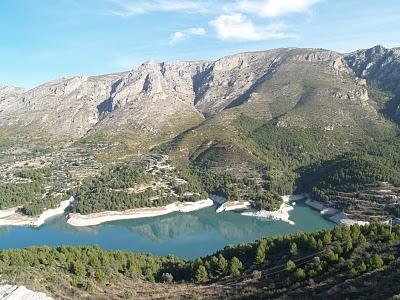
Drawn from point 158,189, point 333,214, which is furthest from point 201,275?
point 158,189

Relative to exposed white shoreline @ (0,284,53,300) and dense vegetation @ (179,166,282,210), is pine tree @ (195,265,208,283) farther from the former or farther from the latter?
dense vegetation @ (179,166,282,210)

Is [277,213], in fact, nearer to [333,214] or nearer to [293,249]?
[333,214]

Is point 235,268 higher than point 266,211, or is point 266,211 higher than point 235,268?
point 235,268

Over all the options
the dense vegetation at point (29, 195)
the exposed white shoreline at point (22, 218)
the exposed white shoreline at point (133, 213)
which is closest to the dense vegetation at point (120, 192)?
the exposed white shoreline at point (133, 213)

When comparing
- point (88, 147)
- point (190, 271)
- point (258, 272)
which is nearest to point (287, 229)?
point (190, 271)

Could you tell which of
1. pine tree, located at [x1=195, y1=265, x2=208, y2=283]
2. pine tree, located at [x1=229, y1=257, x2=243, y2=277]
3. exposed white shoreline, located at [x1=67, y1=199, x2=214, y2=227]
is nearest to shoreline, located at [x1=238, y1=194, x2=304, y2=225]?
exposed white shoreline, located at [x1=67, y1=199, x2=214, y2=227]
